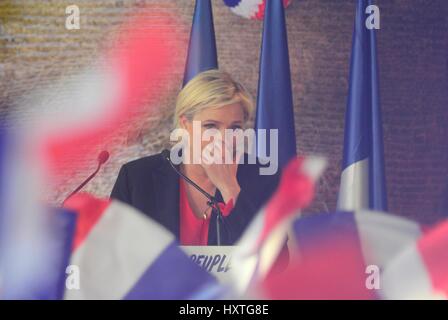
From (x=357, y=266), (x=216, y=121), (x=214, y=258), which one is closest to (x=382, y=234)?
(x=357, y=266)

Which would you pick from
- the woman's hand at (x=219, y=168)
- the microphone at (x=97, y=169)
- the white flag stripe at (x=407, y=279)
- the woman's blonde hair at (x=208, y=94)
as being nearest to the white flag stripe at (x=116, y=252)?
the microphone at (x=97, y=169)

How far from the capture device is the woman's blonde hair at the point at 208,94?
12.2 feet

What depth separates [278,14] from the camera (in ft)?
12.4

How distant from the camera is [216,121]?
12.1ft

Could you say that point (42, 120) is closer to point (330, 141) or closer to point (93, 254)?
point (93, 254)

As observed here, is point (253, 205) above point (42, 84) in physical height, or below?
Result: below

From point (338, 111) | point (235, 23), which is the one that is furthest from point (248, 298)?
point (235, 23)

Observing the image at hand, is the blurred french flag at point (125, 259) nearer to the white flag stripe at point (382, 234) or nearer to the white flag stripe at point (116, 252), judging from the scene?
the white flag stripe at point (116, 252)

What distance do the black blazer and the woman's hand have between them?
3cm

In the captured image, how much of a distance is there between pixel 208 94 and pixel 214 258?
2.02 ft

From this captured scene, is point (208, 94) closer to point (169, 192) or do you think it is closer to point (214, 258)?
point (169, 192)

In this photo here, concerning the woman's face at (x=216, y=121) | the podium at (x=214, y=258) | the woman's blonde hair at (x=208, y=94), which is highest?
the woman's blonde hair at (x=208, y=94)

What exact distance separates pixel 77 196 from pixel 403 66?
4.38ft

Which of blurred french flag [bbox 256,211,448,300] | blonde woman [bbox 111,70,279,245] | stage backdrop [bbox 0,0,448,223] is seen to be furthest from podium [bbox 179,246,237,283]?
stage backdrop [bbox 0,0,448,223]
